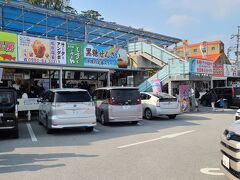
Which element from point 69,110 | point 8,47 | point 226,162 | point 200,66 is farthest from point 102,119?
point 200,66

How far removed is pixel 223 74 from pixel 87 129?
786 inches

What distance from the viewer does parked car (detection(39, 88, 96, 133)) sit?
446 inches

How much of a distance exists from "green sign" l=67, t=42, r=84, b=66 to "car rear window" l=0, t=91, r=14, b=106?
7.67 metres

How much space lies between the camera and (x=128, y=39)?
1139 inches

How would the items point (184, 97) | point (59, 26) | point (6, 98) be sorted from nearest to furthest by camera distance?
point (6, 98), point (184, 97), point (59, 26)

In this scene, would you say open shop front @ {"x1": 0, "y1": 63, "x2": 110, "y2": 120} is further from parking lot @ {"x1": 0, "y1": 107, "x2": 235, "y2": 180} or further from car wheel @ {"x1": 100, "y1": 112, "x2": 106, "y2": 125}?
parking lot @ {"x1": 0, "y1": 107, "x2": 235, "y2": 180}

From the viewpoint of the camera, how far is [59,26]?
23.8 metres

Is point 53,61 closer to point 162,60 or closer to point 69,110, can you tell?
Result: point 69,110

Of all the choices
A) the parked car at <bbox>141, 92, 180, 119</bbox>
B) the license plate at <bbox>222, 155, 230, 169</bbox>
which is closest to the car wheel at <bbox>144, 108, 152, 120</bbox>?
the parked car at <bbox>141, 92, 180, 119</bbox>

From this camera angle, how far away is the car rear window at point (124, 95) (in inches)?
548

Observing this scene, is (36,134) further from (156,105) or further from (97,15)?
(97,15)

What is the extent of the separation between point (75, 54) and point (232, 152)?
48.8ft

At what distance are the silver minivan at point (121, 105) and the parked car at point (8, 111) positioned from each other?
454 cm

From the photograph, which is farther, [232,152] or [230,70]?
[230,70]
